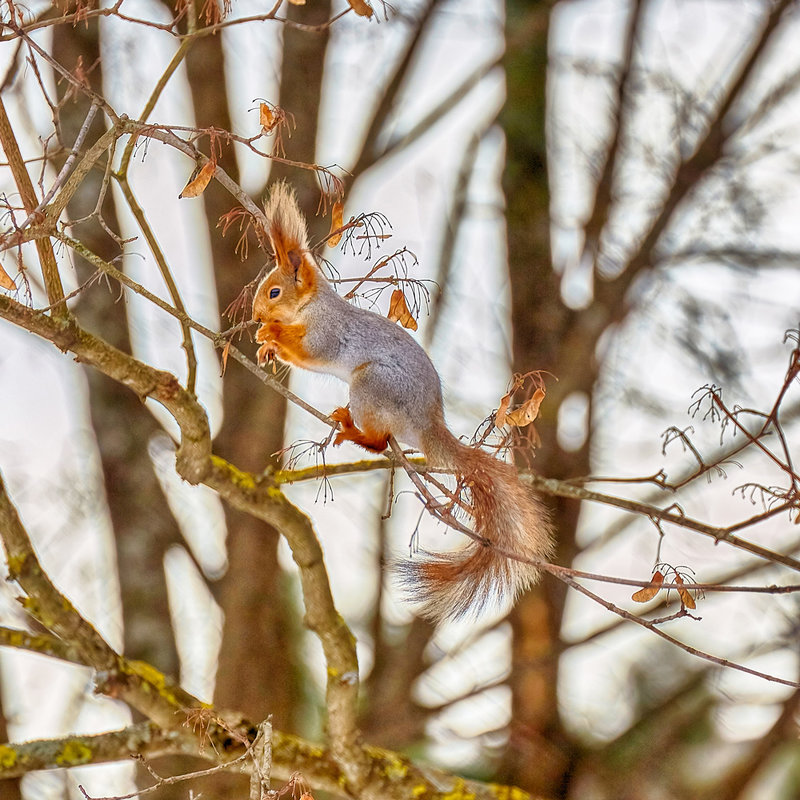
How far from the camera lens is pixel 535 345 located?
3.69 metres

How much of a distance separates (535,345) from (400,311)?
208 cm

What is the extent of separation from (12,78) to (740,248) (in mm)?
2602

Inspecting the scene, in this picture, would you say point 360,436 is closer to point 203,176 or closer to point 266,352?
point 266,352

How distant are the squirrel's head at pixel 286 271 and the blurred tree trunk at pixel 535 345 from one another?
→ 165 cm

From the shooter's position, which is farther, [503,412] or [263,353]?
[263,353]

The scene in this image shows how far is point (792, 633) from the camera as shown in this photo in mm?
3350

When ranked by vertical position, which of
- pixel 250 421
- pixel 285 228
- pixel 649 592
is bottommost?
pixel 649 592

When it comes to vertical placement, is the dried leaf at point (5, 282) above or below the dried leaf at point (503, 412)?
above

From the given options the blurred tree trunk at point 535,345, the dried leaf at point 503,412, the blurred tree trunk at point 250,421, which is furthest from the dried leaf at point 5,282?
the blurred tree trunk at point 535,345

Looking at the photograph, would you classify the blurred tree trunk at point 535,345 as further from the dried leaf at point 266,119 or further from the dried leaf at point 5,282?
the dried leaf at point 5,282

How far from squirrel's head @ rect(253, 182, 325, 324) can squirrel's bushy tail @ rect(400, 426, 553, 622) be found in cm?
45

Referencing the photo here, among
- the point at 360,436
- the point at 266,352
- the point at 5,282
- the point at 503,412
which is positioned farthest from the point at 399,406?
the point at 5,282

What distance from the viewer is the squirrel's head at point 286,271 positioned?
6.39 ft

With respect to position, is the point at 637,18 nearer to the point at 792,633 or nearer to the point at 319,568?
the point at 792,633
